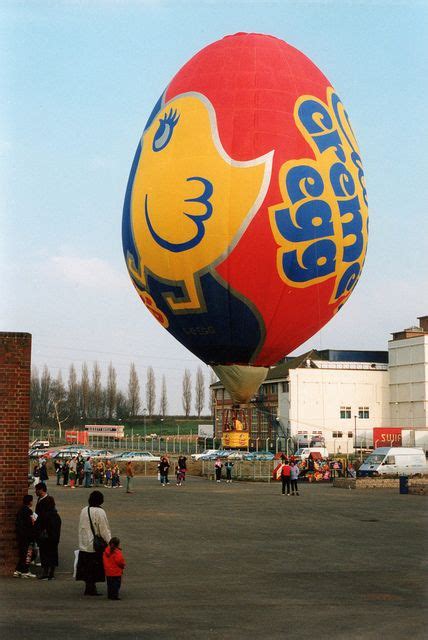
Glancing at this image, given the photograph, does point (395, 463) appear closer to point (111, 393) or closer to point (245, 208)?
point (245, 208)

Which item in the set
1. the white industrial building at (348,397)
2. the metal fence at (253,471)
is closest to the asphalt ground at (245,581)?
the metal fence at (253,471)

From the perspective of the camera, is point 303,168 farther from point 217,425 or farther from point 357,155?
point 217,425

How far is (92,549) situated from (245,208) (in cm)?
1570

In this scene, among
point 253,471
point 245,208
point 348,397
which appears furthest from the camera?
point 348,397

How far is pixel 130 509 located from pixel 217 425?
268 feet

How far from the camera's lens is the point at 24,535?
1545 centimetres

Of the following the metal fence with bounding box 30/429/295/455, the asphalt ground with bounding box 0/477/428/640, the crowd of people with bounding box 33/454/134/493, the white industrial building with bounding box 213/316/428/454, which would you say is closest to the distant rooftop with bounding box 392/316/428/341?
the white industrial building with bounding box 213/316/428/454

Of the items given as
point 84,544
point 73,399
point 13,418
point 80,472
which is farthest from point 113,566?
point 73,399

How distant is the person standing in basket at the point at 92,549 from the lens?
1392 centimetres

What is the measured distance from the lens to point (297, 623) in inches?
470

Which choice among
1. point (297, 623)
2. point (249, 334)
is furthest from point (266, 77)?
point (297, 623)

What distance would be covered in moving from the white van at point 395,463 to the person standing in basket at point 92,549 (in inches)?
1437

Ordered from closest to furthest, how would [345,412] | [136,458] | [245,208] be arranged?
1. [245,208]
2. [136,458]
3. [345,412]

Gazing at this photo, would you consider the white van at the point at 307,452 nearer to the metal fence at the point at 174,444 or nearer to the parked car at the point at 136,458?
the metal fence at the point at 174,444
